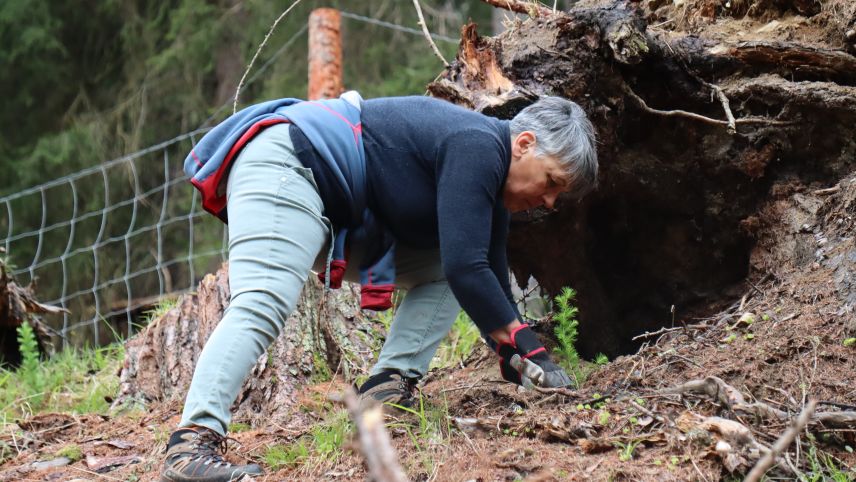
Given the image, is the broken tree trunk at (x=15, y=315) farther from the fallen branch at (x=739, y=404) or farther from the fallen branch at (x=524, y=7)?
the fallen branch at (x=739, y=404)

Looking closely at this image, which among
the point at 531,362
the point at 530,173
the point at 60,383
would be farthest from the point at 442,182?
the point at 60,383

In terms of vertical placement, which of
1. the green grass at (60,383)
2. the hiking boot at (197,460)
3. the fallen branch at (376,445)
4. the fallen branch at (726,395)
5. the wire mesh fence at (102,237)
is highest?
the fallen branch at (376,445)

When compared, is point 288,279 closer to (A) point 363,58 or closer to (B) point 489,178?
(B) point 489,178

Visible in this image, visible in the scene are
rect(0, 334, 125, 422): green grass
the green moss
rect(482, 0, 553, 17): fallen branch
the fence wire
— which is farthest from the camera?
the fence wire

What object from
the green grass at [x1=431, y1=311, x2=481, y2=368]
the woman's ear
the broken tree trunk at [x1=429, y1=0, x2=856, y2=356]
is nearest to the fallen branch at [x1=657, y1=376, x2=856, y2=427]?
the woman's ear

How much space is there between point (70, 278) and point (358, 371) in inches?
283

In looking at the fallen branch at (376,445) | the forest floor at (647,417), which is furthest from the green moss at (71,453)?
the fallen branch at (376,445)

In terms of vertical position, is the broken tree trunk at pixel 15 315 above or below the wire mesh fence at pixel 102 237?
above

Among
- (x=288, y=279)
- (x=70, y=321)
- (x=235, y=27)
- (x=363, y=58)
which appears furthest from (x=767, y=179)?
(x=70, y=321)

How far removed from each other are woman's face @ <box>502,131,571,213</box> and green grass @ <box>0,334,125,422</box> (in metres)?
2.73

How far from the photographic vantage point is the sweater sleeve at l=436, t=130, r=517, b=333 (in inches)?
113

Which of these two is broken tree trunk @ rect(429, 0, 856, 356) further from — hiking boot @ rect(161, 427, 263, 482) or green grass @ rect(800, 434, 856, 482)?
hiking boot @ rect(161, 427, 263, 482)

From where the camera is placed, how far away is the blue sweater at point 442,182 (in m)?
2.88

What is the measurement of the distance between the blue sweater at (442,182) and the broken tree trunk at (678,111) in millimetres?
749
